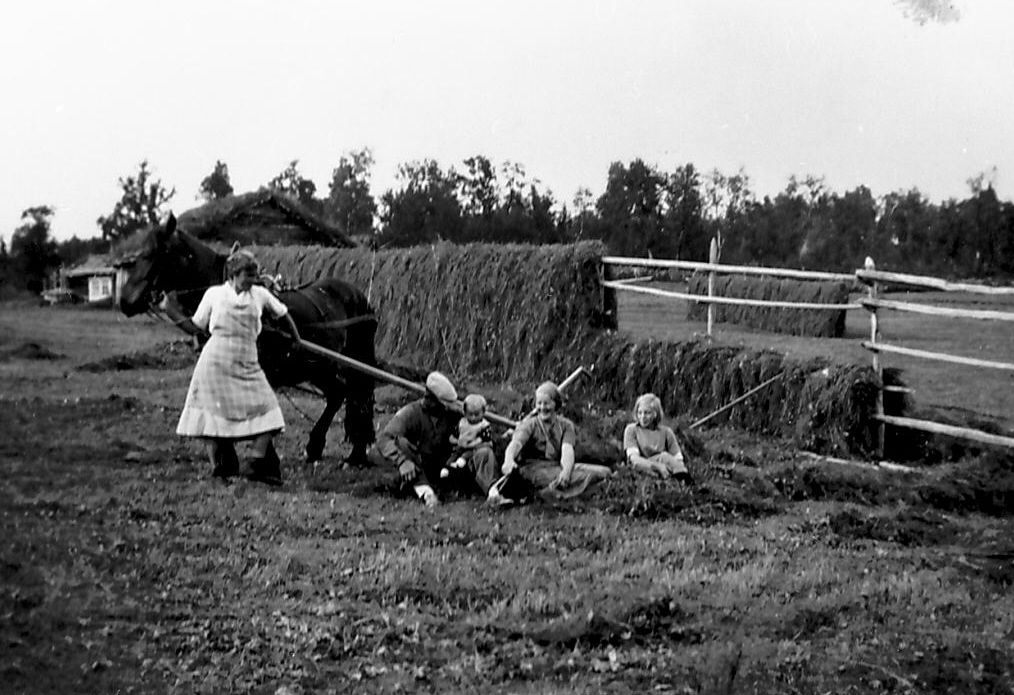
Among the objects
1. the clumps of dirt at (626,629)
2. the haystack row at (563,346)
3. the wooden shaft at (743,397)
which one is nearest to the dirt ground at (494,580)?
the clumps of dirt at (626,629)

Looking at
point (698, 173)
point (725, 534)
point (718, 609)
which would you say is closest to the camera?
point (718, 609)

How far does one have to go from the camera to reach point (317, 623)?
636 cm

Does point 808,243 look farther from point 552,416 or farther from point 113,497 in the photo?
point 113,497

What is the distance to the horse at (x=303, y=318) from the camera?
36.4ft

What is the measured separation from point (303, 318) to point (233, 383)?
175 centimetres

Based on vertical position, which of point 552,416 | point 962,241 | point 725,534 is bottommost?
point 725,534

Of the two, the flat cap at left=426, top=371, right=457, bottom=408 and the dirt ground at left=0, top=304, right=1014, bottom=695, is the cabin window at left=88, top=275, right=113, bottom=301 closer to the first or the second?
the dirt ground at left=0, top=304, right=1014, bottom=695

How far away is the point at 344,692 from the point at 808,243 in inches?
1479

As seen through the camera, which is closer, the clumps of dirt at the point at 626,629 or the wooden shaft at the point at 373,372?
the clumps of dirt at the point at 626,629

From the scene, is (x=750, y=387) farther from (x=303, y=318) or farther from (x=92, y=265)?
(x=92, y=265)

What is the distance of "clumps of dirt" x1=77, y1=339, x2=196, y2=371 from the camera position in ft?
65.0

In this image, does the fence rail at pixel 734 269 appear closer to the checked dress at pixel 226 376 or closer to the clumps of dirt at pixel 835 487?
the clumps of dirt at pixel 835 487

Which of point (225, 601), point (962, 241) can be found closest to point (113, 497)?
point (225, 601)

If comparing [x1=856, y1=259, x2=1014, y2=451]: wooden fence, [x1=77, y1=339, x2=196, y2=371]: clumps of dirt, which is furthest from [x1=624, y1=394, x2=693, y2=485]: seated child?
[x1=77, y1=339, x2=196, y2=371]: clumps of dirt
